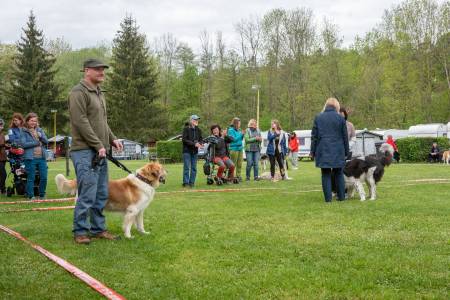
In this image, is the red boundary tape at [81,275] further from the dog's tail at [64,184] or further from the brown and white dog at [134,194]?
the dog's tail at [64,184]

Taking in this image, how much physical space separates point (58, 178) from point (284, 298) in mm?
4914

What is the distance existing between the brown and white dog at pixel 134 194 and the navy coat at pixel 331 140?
363 cm

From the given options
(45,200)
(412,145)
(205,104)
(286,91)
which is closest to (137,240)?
(45,200)

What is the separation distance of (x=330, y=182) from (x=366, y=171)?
2.60 feet

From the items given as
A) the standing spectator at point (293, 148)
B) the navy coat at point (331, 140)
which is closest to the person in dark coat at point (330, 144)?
the navy coat at point (331, 140)

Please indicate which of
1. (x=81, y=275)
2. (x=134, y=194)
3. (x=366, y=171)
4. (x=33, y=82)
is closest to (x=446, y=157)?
(x=366, y=171)

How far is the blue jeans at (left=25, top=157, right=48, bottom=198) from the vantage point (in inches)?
397

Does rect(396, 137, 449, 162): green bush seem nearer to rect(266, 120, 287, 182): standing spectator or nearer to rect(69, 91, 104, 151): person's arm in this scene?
rect(266, 120, 287, 182): standing spectator

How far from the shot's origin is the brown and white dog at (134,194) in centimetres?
591

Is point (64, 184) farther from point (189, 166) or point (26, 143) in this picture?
point (189, 166)

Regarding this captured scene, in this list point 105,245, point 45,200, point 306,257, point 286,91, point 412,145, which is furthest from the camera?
point 286,91

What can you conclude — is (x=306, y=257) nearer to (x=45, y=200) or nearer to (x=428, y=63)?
(x=45, y=200)

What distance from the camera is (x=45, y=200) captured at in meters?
9.73

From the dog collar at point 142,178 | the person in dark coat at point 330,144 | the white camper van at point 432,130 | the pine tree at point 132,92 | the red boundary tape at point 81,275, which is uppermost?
the pine tree at point 132,92
